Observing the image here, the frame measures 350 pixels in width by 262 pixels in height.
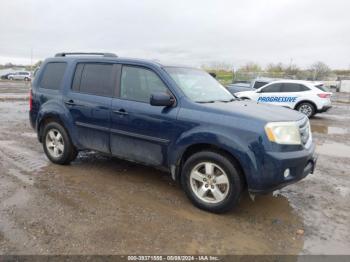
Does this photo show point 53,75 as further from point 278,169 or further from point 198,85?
point 278,169

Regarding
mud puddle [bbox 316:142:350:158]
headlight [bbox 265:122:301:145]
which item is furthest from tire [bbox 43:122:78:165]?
mud puddle [bbox 316:142:350:158]

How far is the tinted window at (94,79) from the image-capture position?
5.08 m

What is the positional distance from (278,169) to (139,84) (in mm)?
2289

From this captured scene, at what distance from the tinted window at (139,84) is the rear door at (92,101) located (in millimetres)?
200

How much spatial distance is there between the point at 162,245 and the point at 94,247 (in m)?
0.67

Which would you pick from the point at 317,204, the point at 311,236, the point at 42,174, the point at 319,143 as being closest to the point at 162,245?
the point at 311,236

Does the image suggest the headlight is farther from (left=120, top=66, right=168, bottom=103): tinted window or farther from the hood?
(left=120, top=66, right=168, bottom=103): tinted window

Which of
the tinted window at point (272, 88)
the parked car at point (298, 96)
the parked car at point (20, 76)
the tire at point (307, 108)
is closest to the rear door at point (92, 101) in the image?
the parked car at point (298, 96)

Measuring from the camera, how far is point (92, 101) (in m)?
5.15

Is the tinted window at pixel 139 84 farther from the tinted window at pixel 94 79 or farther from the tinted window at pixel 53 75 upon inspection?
the tinted window at pixel 53 75

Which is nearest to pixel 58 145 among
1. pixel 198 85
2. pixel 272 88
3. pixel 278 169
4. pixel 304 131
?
pixel 198 85

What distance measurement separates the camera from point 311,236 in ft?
12.1

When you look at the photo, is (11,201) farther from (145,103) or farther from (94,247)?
(145,103)

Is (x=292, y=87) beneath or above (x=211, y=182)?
above
